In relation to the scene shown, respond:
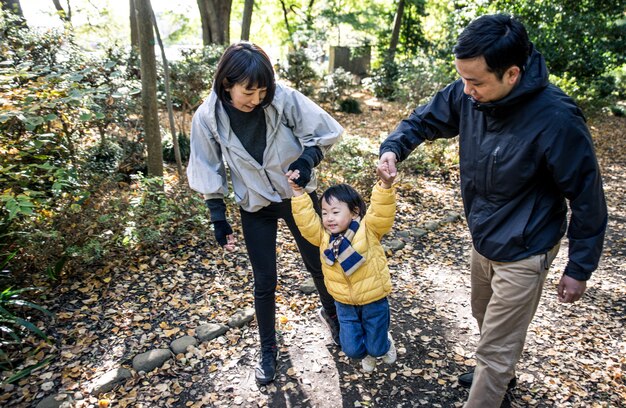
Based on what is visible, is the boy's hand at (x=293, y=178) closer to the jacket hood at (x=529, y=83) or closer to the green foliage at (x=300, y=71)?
the jacket hood at (x=529, y=83)

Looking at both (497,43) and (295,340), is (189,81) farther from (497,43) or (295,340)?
(497,43)

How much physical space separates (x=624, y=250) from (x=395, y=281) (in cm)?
266

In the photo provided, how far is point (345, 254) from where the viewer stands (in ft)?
7.34

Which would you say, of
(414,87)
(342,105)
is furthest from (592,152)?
(342,105)

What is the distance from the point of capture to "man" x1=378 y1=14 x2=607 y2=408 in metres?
1.63

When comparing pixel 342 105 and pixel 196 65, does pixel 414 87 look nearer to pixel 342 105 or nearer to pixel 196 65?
pixel 342 105

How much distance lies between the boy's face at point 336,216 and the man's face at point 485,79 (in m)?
0.88

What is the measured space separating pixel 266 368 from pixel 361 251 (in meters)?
0.98

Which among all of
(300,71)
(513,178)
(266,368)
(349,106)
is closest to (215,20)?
(300,71)

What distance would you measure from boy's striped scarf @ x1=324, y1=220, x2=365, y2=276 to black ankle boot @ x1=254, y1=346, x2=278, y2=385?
30.6 inches

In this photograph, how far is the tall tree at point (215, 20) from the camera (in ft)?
40.3

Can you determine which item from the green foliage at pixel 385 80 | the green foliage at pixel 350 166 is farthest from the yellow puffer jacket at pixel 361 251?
the green foliage at pixel 385 80

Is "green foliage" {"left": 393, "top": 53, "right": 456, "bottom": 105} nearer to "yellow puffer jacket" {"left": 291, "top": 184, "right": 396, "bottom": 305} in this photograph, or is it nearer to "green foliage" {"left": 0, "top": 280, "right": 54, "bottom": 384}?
"yellow puffer jacket" {"left": 291, "top": 184, "right": 396, "bottom": 305}

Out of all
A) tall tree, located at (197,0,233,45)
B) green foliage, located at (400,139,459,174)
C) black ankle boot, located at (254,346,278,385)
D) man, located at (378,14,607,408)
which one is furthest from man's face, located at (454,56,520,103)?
tall tree, located at (197,0,233,45)
